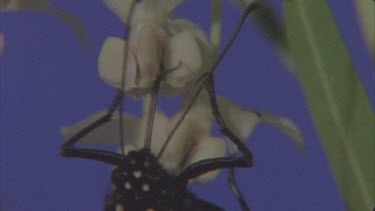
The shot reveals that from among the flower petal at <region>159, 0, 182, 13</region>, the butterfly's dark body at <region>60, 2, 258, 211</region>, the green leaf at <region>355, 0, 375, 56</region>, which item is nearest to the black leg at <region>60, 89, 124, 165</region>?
the butterfly's dark body at <region>60, 2, 258, 211</region>

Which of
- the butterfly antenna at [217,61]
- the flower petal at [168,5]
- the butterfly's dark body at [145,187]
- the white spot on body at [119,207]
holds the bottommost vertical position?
the white spot on body at [119,207]

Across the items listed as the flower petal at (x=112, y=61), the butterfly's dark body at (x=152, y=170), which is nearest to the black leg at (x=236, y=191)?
the butterfly's dark body at (x=152, y=170)

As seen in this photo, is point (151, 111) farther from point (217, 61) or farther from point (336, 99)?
point (336, 99)

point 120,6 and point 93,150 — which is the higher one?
point 120,6

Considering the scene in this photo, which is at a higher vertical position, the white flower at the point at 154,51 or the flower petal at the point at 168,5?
the flower petal at the point at 168,5

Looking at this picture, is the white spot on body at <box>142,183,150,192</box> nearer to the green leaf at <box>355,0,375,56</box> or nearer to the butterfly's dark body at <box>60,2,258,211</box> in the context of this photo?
the butterfly's dark body at <box>60,2,258,211</box>

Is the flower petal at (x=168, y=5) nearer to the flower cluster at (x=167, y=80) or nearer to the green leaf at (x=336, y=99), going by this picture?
the flower cluster at (x=167, y=80)

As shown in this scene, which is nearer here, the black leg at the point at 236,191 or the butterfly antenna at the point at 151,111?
the butterfly antenna at the point at 151,111

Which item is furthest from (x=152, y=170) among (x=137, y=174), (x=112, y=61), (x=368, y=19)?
(x=368, y=19)
